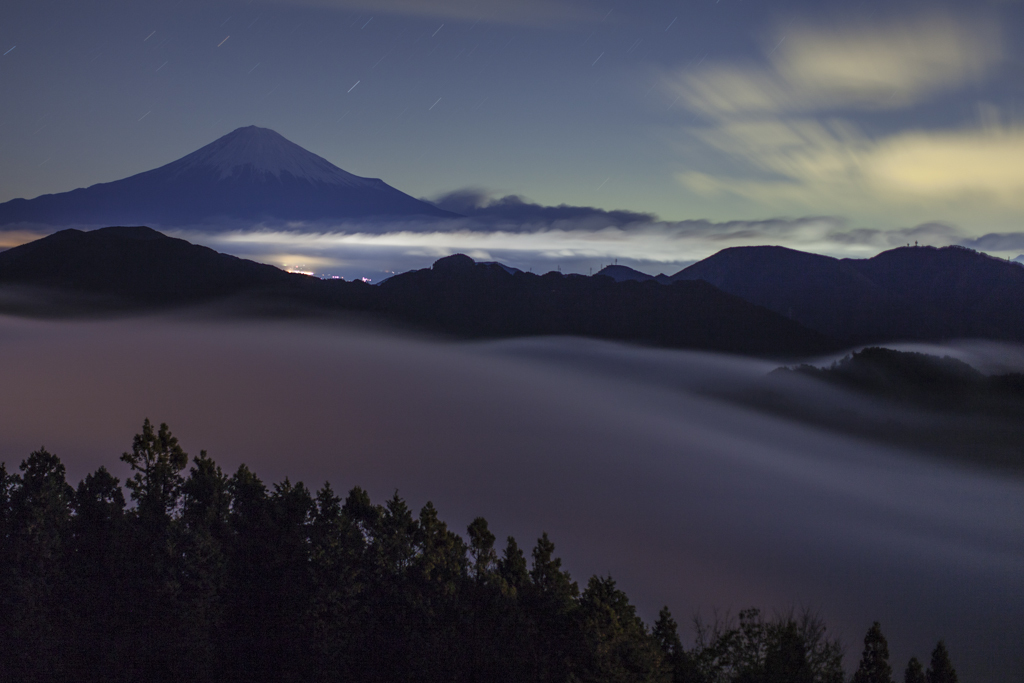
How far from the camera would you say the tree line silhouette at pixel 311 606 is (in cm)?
4431

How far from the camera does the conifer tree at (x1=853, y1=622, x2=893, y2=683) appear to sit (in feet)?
174

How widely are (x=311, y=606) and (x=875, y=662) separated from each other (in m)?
45.2

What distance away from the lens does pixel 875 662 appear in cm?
5316

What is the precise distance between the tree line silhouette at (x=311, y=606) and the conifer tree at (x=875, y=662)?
0.50 feet

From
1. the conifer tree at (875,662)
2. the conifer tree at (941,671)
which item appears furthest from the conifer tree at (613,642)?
the conifer tree at (941,671)

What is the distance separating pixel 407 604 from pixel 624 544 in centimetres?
15580

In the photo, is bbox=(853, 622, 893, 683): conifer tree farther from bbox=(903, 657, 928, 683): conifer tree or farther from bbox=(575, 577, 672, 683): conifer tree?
bbox=(575, 577, 672, 683): conifer tree

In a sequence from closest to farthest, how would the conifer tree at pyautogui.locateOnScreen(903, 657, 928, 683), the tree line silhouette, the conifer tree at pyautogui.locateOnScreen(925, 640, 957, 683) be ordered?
the tree line silhouette, the conifer tree at pyautogui.locateOnScreen(903, 657, 928, 683), the conifer tree at pyautogui.locateOnScreen(925, 640, 957, 683)

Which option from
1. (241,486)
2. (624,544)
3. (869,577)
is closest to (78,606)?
(241,486)

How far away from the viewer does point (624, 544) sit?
192250 mm

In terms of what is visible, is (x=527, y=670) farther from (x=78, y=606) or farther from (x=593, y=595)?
(x=78, y=606)

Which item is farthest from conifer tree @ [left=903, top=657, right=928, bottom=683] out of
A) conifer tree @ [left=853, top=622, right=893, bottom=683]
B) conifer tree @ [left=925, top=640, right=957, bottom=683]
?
conifer tree @ [left=853, top=622, right=893, bottom=683]

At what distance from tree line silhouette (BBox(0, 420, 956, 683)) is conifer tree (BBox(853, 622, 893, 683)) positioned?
6.0 inches

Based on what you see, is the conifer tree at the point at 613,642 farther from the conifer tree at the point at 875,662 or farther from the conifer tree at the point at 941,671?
the conifer tree at the point at 941,671
